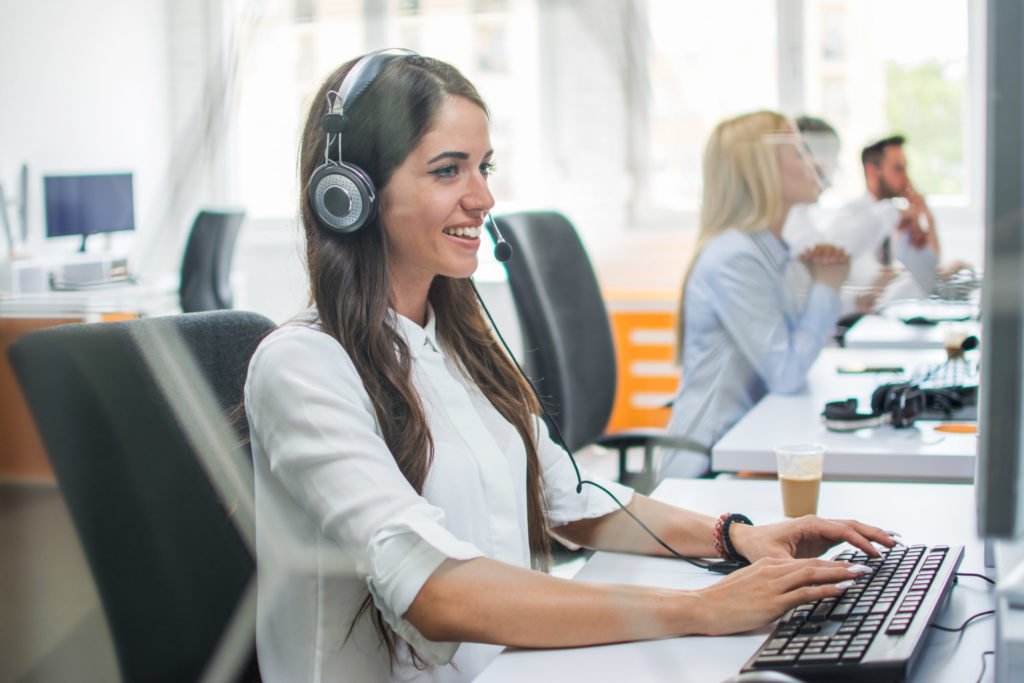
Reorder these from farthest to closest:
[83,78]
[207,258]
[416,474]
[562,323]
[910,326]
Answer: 1. [207,258]
2. [910,326]
3. [83,78]
4. [562,323]
5. [416,474]

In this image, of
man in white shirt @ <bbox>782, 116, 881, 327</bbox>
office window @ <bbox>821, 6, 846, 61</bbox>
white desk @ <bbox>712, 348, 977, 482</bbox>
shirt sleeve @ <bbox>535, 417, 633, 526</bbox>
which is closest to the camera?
shirt sleeve @ <bbox>535, 417, 633, 526</bbox>

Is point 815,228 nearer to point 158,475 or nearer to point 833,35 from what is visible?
point 833,35

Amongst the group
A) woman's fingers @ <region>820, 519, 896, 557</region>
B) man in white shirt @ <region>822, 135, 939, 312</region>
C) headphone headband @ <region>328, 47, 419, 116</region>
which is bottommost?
woman's fingers @ <region>820, 519, 896, 557</region>

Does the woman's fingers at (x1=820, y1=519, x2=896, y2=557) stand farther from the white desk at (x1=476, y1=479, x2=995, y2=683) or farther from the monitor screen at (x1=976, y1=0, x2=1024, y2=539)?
the monitor screen at (x1=976, y1=0, x2=1024, y2=539)

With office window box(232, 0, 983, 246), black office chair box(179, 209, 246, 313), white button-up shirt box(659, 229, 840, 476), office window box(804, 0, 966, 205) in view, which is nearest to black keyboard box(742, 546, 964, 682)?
white button-up shirt box(659, 229, 840, 476)

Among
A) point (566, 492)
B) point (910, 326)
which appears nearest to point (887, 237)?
point (910, 326)

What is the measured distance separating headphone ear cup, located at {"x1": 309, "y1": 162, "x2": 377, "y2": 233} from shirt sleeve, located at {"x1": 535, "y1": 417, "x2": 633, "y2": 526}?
0.24 m

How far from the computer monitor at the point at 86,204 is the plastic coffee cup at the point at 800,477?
1708 millimetres

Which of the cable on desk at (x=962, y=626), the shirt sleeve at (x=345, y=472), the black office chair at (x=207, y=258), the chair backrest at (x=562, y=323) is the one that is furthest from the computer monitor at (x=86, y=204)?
the cable on desk at (x=962, y=626)

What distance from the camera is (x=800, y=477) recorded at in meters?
0.80

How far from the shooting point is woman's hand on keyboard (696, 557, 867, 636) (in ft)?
1.80

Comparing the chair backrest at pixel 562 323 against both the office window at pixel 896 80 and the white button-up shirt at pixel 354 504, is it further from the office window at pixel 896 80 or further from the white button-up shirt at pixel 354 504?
the office window at pixel 896 80

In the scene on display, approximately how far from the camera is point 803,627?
528 millimetres

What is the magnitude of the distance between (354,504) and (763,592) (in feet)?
0.77
